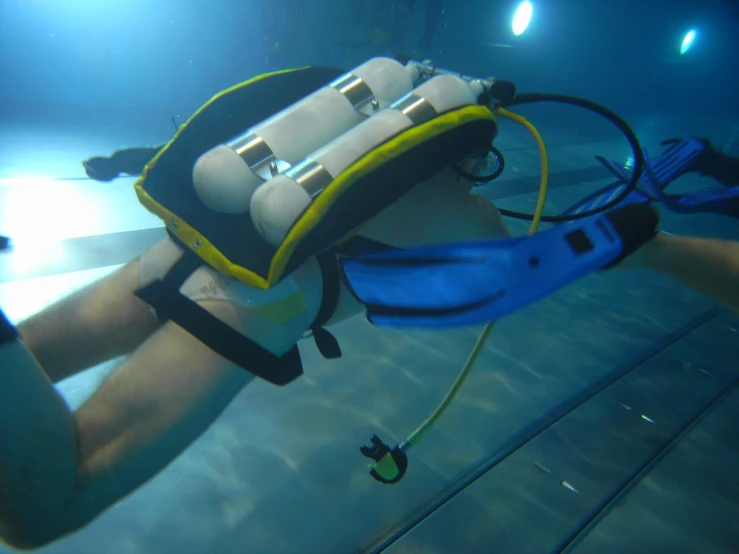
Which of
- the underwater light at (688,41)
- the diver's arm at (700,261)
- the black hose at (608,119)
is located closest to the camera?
the diver's arm at (700,261)

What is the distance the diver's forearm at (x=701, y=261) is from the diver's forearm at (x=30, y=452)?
156cm

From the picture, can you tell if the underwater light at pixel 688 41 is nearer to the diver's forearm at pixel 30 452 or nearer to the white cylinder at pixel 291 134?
the white cylinder at pixel 291 134

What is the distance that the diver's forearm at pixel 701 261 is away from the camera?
1.21 metres

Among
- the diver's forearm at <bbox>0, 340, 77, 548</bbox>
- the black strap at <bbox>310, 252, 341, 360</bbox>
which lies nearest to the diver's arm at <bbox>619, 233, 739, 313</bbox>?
the black strap at <bbox>310, 252, 341, 360</bbox>

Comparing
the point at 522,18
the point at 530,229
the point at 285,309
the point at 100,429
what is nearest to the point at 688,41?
the point at 522,18

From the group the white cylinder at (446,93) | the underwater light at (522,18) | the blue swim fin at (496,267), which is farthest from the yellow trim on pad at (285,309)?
the underwater light at (522,18)

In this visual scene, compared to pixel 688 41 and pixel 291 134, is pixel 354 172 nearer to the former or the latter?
pixel 291 134

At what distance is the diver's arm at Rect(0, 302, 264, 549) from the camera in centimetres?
93

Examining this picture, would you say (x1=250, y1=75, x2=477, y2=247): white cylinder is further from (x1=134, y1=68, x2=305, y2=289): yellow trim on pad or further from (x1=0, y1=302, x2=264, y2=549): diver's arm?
(x1=0, y1=302, x2=264, y2=549): diver's arm

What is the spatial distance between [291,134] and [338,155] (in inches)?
8.4

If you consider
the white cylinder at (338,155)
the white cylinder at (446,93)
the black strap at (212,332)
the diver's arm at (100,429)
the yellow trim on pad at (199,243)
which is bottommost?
the diver's arm at (100,429)

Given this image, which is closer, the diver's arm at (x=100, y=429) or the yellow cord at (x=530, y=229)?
the diver's arm at (x=100, y=429)

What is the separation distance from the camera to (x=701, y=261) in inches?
48.8

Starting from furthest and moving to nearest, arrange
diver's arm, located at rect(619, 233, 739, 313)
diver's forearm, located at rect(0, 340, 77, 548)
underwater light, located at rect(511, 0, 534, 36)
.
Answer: underwater light, located at rect(511, 0, 534, 36)
diver's arm, located at rect(619, 233, 739, 313)
diver's forearm, located at rect(0, 340, 77, 548)
